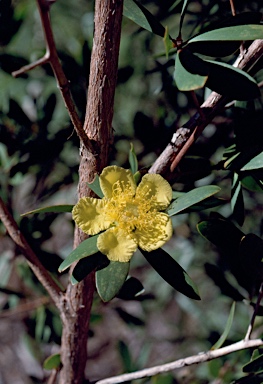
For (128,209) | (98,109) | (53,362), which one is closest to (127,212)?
(128,209)

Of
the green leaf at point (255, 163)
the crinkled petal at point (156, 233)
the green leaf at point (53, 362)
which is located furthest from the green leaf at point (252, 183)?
the green leaf at point (53, 362)

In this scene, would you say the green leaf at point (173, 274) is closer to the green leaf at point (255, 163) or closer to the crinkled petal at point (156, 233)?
the crinkled petal at point (156, 233)

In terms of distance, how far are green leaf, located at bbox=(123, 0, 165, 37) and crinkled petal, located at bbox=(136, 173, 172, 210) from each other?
20 cm

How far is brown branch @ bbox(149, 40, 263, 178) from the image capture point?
73 cm

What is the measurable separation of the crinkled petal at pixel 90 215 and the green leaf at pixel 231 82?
0.22m

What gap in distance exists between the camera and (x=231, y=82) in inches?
25.8

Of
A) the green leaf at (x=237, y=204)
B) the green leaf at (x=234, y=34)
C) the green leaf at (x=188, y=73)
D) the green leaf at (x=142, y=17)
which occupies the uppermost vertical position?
the green leaf at (x=142, y=17)

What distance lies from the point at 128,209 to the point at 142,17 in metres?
0.26

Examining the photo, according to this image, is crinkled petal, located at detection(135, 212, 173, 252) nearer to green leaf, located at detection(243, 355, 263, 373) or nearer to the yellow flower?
the yellow flower

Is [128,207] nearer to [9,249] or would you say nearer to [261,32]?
[261,32]

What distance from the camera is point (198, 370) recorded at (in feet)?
4.88

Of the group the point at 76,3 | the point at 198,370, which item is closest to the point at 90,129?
the point at 198,370

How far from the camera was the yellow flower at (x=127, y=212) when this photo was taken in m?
0.74

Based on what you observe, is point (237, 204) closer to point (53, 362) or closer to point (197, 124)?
point (197, 124)
